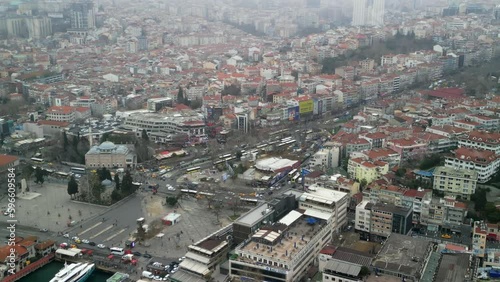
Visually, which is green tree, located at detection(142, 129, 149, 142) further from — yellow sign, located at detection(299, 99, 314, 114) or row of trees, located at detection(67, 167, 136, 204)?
yellow sign, located at detection(299, 99, 314, 114)

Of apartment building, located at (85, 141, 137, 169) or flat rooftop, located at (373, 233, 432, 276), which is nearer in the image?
flat rooftop, located at (373, 233, 432, 276)

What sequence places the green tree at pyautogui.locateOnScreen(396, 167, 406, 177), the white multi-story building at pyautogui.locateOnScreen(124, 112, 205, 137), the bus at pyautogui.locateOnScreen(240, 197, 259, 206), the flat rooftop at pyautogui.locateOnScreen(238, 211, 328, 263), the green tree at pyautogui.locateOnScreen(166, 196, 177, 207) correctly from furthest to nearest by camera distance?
the white multi-story building at pyautogui.locateOnScreen(124, 112, 205, 137)
the green tree at pyautogui.locateOnScreen(396, 167, 406, 177)
the bus at pyautogui.locateOnScreen(240, 197, 259, 206)
the green tree at pyautogui.locateOnScreen(166, 196, 177, 207)
the flat rooftop at pyautogui.locateOnScreen(238, 211, 328, 263)

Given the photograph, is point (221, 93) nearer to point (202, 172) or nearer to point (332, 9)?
point (202, 172)

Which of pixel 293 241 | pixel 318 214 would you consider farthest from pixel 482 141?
pixel 293 241

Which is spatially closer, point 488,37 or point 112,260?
point 112,260

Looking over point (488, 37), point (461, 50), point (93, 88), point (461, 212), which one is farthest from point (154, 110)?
point (488, 37)

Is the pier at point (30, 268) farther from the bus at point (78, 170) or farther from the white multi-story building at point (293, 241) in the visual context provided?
the bus at point (78, 170)

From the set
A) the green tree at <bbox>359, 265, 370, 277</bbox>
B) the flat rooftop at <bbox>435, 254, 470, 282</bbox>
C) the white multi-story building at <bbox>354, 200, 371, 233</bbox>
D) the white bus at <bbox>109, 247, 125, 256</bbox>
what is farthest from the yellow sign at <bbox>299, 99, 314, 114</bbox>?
the green tree at <bbox>359, 265, 370, 277</bbox>
